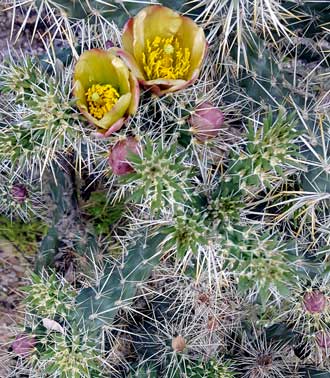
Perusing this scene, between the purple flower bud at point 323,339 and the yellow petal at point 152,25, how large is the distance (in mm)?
1162

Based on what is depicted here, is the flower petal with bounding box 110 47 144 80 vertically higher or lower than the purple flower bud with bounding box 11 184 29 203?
higher

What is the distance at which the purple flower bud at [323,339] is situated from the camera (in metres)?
2.25

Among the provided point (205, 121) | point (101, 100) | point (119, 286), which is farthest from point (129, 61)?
point (119, 286)

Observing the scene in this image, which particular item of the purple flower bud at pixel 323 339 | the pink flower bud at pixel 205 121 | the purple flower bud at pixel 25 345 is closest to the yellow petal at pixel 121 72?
the pink flower bud at pixel 205 121

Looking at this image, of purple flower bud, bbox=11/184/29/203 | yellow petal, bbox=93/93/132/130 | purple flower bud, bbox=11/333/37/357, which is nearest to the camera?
yellow petal, bbox=93/93/132/130

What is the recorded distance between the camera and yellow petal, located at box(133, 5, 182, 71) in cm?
164

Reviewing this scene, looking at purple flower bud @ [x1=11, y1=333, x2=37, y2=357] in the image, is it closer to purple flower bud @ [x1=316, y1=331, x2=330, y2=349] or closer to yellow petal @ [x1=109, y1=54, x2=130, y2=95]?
yellow petal @ [x1=109, y1=54, x2=130, y2=95]

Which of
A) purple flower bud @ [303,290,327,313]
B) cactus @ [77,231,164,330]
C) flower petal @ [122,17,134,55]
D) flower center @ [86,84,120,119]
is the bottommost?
purple flower bud @ [303,290,327,313]

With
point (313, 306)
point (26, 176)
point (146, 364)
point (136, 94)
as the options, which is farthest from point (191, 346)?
point (136, 94)

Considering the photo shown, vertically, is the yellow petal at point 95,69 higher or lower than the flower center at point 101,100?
higher

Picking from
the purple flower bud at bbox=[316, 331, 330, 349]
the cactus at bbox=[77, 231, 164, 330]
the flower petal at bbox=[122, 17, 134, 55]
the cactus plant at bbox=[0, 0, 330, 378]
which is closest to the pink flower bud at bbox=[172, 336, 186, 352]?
the cactus plant at bbox=[0, 0, 330, 378]

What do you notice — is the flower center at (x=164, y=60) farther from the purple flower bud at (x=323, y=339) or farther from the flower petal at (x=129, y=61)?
the purple flower bud at (x=323, y=339)

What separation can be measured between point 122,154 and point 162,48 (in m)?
0.31

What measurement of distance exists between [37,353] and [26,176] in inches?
33.5
